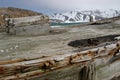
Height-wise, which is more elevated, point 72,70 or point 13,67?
point 13,67

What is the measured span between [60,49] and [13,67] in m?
0.99

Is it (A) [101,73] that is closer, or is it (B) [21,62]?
(B) [21,62]

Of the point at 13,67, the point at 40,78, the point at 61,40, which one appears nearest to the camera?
the point at 13,67

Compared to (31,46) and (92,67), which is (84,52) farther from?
(31,46)

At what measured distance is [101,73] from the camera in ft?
10.7

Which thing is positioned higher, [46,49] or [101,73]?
[46,49]

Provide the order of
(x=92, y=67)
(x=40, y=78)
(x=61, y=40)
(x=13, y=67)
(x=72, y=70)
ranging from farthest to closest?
1. (x=61, y=40)
2. (x=92, y=67)
3. (x=72, y=70)
4. (x=40, y=78)
5. (x=13, y=67)

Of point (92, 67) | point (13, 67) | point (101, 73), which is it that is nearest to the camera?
point (13, 67)

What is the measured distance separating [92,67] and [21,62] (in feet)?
3.37

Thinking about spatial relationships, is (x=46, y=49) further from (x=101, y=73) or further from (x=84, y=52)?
(x=101, y=73)

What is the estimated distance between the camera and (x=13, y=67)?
2.16 metres

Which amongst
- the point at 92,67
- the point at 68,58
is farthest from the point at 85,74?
the point at 68,58

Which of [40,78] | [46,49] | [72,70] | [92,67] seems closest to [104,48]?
[92,67]

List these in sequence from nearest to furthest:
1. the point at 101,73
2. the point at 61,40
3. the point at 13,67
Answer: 1. the point at 13,67
2. the point at 101,73
3. the point at 61,40
